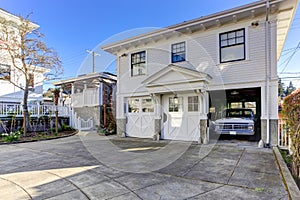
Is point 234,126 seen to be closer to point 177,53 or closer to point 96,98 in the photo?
point 177,53

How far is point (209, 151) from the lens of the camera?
6.13m

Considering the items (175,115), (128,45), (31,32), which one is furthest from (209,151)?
(31,32)

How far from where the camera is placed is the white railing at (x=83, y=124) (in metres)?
13.2

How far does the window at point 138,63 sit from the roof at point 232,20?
23.8 inches

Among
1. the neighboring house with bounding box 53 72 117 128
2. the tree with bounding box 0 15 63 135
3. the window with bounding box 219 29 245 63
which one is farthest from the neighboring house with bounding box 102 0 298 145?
the tree with bounding box 0 15 63 135

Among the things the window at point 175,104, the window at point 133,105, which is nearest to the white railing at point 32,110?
the window at point 133,105

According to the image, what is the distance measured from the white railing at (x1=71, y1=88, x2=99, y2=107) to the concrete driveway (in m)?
8.43

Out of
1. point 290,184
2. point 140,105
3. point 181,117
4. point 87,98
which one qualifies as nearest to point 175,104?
point 181,117

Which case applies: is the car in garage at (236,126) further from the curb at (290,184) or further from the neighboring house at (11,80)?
the neighboring house at (11,80)

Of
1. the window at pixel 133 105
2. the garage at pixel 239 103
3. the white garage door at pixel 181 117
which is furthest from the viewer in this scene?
the window at pixel 133 105

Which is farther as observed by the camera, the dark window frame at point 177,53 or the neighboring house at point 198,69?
the dark window frame at point 177,53

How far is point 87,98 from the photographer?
1442 cm

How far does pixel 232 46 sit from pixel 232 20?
3.26ft

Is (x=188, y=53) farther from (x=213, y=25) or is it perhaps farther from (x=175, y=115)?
(x=175, y=115)
